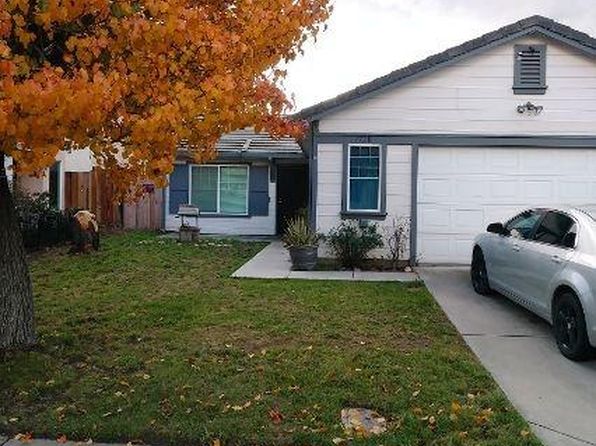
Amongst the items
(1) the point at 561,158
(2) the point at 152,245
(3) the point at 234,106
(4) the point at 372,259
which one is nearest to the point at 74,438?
(3) the point at 234,106

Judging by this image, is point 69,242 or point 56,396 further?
point 69,242

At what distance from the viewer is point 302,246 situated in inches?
484

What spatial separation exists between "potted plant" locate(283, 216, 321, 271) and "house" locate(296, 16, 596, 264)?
54cm

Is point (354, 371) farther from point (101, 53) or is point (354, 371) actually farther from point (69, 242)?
point (69, 242)

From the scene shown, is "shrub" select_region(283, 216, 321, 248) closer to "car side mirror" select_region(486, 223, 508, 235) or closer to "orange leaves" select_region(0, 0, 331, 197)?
"car side mirror" select_region(486, 223, 508, 235)

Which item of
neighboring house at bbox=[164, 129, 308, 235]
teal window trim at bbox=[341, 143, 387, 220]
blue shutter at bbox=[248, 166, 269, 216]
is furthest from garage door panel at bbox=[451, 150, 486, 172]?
blue shutter at bbox=[248, 166, 269, 216]

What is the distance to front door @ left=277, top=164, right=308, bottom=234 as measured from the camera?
2150 cm

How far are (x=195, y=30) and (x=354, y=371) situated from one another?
342 centimetres

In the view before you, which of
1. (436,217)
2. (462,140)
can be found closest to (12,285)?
(436,217)

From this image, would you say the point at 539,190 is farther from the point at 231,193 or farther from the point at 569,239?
the point at 231,193

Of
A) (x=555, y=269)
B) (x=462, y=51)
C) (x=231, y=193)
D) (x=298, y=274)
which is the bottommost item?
(x=298, y=274)

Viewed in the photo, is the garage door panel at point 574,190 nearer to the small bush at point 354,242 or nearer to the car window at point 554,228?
the small bush at point 354,242

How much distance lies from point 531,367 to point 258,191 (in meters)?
15.1

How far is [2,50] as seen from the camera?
4.20 m
